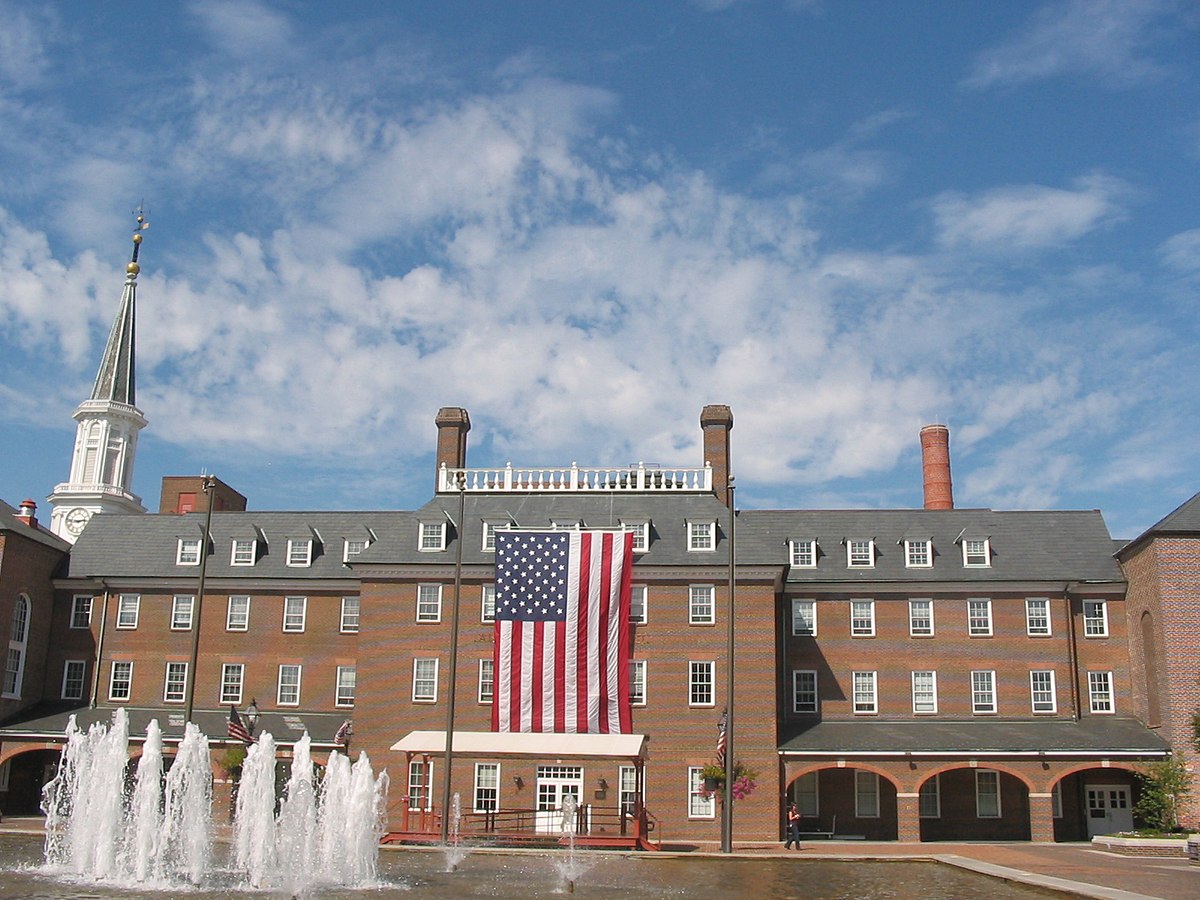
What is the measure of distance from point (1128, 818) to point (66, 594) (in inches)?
1692

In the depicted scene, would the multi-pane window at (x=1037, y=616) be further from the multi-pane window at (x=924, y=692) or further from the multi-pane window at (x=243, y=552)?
the multi-pane window at (x=243, y=552)

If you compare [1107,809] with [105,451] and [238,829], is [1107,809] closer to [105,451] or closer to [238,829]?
[238,829]

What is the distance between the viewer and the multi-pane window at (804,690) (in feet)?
154

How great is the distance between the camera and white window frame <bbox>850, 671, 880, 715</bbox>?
153 ft

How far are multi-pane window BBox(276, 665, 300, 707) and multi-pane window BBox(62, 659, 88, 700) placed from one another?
326 inches

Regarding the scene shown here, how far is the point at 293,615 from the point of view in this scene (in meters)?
49.9

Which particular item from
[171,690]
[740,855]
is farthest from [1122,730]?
[171,690]

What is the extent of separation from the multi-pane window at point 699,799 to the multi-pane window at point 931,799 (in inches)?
321

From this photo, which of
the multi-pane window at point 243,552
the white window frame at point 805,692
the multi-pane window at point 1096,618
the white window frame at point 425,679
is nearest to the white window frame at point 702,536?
the white window frame at point 805,692

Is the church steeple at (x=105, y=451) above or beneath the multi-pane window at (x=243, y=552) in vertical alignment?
above

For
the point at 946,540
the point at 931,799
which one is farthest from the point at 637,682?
the point at 946,540

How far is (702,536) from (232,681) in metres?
20.0

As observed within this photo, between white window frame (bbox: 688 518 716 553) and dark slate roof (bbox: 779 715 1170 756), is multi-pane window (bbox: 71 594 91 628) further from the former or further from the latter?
dark slate roof (bbox: 779 715 1170 756)

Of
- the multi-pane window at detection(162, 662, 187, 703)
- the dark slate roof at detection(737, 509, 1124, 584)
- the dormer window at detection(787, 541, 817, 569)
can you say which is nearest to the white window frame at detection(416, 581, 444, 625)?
the multi-pane window at detection(162, 662, 187, 703)
